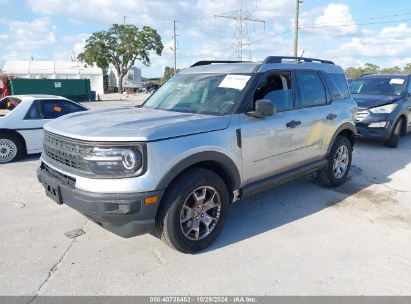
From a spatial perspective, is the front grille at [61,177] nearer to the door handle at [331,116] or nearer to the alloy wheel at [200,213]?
the alloy wheel at [200,213]

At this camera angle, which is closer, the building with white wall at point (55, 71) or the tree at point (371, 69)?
the tree at point (371, 69)

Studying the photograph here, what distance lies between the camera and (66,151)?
10.9ft

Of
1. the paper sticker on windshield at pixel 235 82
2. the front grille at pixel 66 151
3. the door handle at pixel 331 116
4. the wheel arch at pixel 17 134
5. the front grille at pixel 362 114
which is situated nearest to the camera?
the front grille at pixel 66 151

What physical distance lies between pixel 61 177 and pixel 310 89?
3489mm

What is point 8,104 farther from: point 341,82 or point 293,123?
point 341,82

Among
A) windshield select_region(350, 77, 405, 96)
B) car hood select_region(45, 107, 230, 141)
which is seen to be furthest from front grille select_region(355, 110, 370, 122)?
car hood select_region(45, 107, 230, 141)

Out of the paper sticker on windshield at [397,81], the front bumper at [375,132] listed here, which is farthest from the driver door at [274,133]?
the paper sticker on windshield at [397,81]

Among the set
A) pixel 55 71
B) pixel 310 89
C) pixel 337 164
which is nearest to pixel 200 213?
pixel 310 89

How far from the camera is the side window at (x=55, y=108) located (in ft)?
24.7

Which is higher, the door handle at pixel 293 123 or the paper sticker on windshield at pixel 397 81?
the paper sticker on windshield at pixel 397 81

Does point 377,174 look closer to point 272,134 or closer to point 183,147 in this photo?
point 272,134

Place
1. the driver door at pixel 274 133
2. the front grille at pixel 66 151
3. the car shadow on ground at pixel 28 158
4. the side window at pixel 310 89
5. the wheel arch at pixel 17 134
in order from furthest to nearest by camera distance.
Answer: the car shadow on ground at pixel 28 158 < the wheel arch at pixel 17 134 < the side window at pixel 310 89 < the driver door at pixel 274 133 < the front grille at pixel 66 151

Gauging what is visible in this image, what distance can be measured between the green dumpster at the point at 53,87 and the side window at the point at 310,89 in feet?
83.9

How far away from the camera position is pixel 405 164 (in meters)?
7.28
